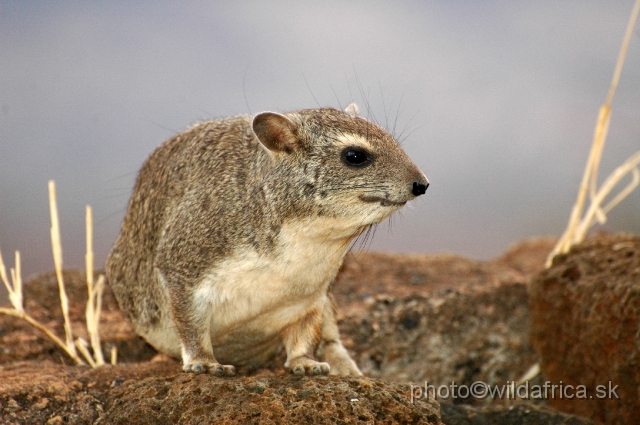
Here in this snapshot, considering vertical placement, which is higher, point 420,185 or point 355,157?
point 355,157

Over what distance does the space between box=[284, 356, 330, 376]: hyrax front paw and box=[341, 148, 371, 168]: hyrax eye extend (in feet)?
5.47

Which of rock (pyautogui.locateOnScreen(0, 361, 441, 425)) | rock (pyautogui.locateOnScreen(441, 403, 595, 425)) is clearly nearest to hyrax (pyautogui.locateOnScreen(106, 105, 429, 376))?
rock (pyautogui.locateOnScreen(0, 361, 441, 425))

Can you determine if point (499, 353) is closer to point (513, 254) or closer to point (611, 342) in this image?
point (611, 342)

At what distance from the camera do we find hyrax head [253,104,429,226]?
5586mm

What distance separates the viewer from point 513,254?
13625 mm

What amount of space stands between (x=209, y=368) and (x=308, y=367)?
0.81 meters

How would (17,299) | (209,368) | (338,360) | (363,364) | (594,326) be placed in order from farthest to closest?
(363,364) → (17,299) → (338,360) → (594,326) → (209,368)

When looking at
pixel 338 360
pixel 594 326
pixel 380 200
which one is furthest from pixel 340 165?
pixel 594 326

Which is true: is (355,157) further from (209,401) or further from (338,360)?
(338,360)

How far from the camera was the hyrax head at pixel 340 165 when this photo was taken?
559cm

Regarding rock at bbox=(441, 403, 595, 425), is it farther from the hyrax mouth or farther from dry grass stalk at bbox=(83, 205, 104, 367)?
dry grass stalk at bbox=(83, 205, 104, 367)

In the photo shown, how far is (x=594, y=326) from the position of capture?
6.94m

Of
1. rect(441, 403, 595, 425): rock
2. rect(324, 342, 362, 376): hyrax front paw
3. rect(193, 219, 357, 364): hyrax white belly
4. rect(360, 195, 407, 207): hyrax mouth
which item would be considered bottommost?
rect(441, 403, 595, 425): rock

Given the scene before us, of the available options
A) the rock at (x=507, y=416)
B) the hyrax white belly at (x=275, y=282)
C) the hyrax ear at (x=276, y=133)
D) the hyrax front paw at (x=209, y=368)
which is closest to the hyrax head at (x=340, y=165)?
the hyrax ear at (x=276, y=133)
